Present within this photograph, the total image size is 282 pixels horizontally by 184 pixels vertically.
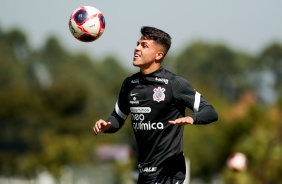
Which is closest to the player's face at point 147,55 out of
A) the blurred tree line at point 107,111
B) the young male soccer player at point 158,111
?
the young male soccer player at point 158,111

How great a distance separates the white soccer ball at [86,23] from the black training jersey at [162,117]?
141cm

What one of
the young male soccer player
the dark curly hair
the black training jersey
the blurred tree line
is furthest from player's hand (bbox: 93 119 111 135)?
the blurred tree line

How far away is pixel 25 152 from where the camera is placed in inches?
2712

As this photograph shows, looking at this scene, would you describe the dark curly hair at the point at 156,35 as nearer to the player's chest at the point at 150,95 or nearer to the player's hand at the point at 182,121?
the player's chest at the point at 150,95

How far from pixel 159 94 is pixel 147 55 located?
1.80 ft

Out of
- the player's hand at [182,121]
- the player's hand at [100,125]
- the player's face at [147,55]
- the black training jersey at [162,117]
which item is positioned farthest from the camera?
the player's face at [147,55]

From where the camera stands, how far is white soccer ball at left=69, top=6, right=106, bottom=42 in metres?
9.96

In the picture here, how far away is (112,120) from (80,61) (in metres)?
140

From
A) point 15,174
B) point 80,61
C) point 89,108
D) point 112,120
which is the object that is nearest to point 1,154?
point 15,174

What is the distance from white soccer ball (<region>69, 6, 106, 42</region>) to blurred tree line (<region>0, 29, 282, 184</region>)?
1537 centimetres

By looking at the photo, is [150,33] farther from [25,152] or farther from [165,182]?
[25,152]

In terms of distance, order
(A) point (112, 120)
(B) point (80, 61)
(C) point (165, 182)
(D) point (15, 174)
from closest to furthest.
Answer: (C) point (165, 182) → (A) point (112, 120) → (D) point (15, 174) → (B) point (80, 61)

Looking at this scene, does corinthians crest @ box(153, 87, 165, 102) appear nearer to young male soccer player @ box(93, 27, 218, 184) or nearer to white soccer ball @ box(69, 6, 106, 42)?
young male soccer player @ box(93, 27, 218, 184)

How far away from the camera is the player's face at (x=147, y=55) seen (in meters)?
9.02
